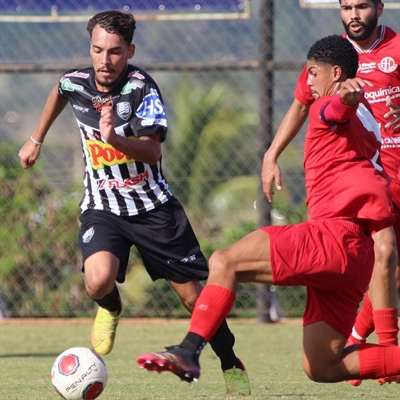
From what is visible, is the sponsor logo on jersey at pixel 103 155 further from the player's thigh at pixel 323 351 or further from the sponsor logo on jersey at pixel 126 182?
the player's thigh at pixel 323 351

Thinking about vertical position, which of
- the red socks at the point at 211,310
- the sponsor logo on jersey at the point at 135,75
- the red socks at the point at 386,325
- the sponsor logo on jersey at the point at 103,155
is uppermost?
the sponsor logo on jersey at the point at 135,75

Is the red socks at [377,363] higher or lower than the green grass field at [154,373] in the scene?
higher

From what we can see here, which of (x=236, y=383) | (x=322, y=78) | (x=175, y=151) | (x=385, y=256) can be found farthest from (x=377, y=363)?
(x=175, y=151)

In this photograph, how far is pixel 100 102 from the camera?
209 inches

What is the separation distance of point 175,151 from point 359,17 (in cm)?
619

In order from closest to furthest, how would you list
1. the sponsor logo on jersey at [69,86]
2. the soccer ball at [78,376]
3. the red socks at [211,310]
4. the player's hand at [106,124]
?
the red socks at [211,310], the soccer ball at [78,376], the player's hand at [106,124], the sponsor logo on jersey at [69,86]

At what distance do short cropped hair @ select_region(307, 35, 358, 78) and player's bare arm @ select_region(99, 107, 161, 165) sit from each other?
3.51 feet

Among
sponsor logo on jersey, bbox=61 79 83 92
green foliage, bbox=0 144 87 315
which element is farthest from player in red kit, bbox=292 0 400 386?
green foliage, bbox=0 144 87 315

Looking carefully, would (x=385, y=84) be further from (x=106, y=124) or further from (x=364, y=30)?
(x=106, y=124)

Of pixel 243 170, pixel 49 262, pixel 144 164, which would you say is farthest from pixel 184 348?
pixel 243 170

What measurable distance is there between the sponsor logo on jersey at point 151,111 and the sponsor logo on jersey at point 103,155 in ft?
0.84

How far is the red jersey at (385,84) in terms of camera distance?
226 inches

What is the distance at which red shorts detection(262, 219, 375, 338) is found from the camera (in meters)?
3.75

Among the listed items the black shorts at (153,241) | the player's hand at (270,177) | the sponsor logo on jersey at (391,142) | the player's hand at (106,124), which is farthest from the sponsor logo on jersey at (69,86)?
the sponsor logo on jersey at (391,142)
